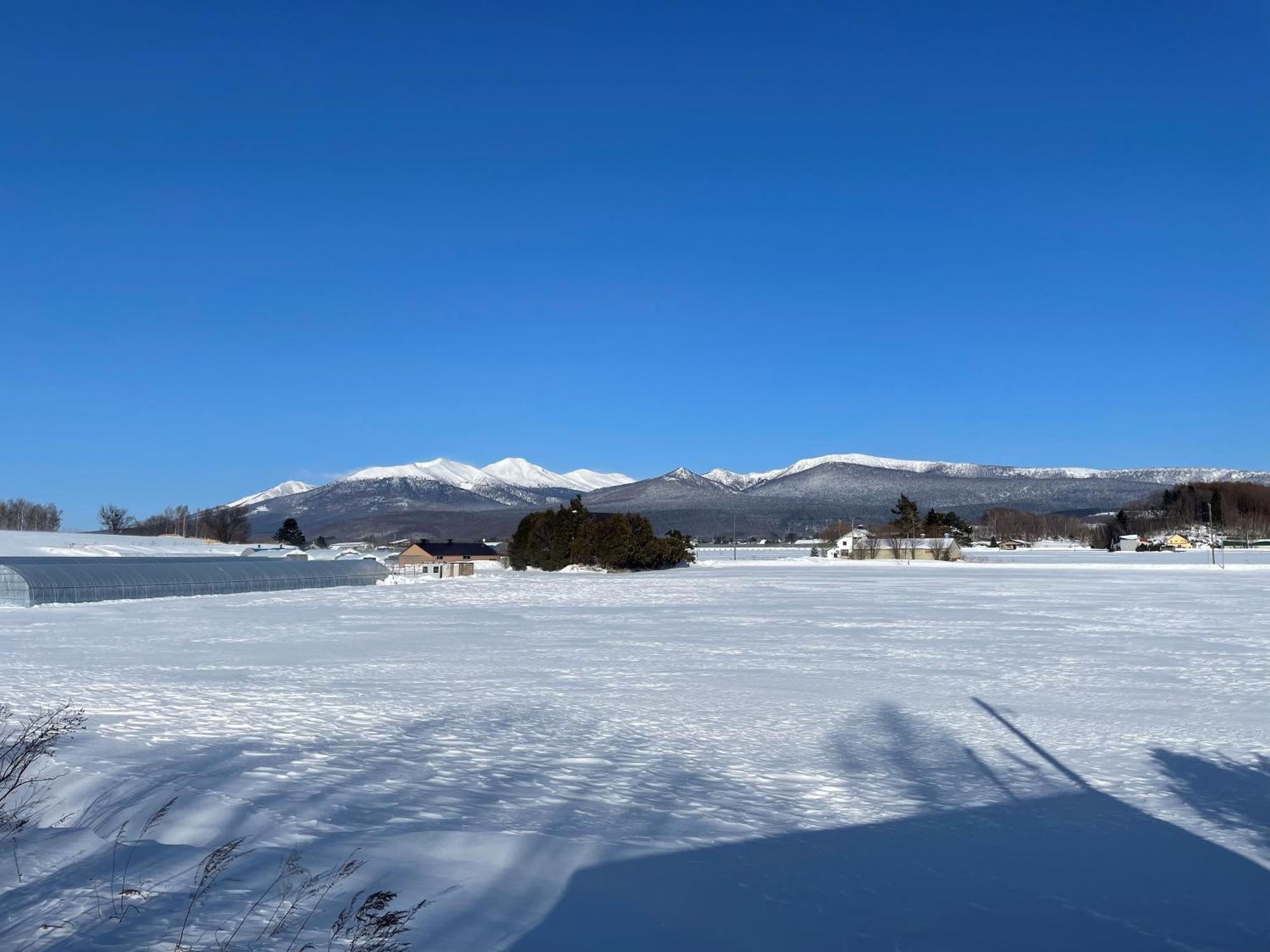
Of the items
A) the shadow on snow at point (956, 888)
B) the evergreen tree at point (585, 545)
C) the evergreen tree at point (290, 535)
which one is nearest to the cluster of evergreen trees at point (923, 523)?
the evergreen tree at point (585, 545)

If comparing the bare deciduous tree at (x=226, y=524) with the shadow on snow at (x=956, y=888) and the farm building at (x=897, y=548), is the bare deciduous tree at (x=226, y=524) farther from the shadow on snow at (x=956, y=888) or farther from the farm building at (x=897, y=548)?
the shadow on snow at (x=956, y=888)

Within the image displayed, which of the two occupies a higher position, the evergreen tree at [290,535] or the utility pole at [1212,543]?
the evergreen tree at [290,535]

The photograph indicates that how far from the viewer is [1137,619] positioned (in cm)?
2559

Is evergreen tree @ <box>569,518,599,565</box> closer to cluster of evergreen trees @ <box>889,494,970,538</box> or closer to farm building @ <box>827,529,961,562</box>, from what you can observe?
farm building @ <box>827,529,961,562</box>

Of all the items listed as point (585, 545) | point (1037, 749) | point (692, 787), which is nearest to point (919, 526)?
point (585, 545)

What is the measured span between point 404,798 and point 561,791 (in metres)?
1.28

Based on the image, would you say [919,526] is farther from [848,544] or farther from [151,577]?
[151,577]

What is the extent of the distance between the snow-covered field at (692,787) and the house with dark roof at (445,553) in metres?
77.6

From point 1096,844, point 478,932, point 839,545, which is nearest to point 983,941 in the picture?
point 1096,844

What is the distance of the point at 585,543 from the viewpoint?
6812 centimetres

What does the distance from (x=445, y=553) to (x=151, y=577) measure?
204 ft

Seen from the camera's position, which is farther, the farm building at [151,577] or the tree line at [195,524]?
the tree line at [195,524]

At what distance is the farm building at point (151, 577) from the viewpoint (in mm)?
32281

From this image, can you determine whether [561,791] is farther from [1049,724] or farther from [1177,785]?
[1049,724]
